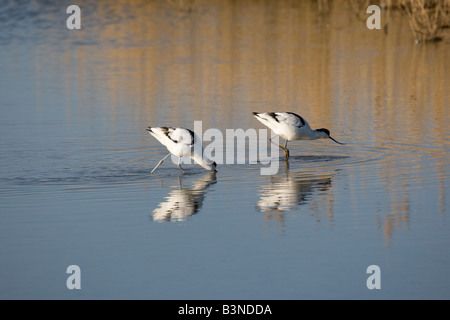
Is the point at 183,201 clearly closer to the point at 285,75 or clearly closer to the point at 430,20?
the point at 285,75

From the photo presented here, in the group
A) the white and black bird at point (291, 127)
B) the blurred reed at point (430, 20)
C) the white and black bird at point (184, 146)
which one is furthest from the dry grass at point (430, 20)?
the white and black bird at point (184, 146)

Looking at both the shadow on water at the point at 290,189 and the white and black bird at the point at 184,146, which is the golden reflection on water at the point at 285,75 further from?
the white and black bird at the point at 184,146

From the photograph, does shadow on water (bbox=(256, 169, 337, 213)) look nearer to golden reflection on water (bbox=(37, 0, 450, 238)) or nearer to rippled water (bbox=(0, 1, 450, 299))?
rippled water (bbox=(0, 1, 450, 299))

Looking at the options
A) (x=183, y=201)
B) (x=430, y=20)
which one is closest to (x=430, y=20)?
(x=430, y=20)

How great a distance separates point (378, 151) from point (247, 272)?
577 cm

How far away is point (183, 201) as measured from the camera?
1002 cm

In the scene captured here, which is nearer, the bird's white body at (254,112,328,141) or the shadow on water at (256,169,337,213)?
the shadow on water at (256,169,337,213)

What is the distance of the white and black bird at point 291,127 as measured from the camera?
1292 cm

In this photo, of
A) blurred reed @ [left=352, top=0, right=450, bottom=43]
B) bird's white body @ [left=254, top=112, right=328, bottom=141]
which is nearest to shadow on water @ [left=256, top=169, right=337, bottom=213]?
bird's white body @ [left=254, top=112, right=328, bottom=141]

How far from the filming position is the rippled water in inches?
290

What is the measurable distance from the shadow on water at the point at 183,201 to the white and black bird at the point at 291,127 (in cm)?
185

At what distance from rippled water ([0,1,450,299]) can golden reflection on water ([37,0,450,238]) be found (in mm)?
64

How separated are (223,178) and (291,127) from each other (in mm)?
2052
